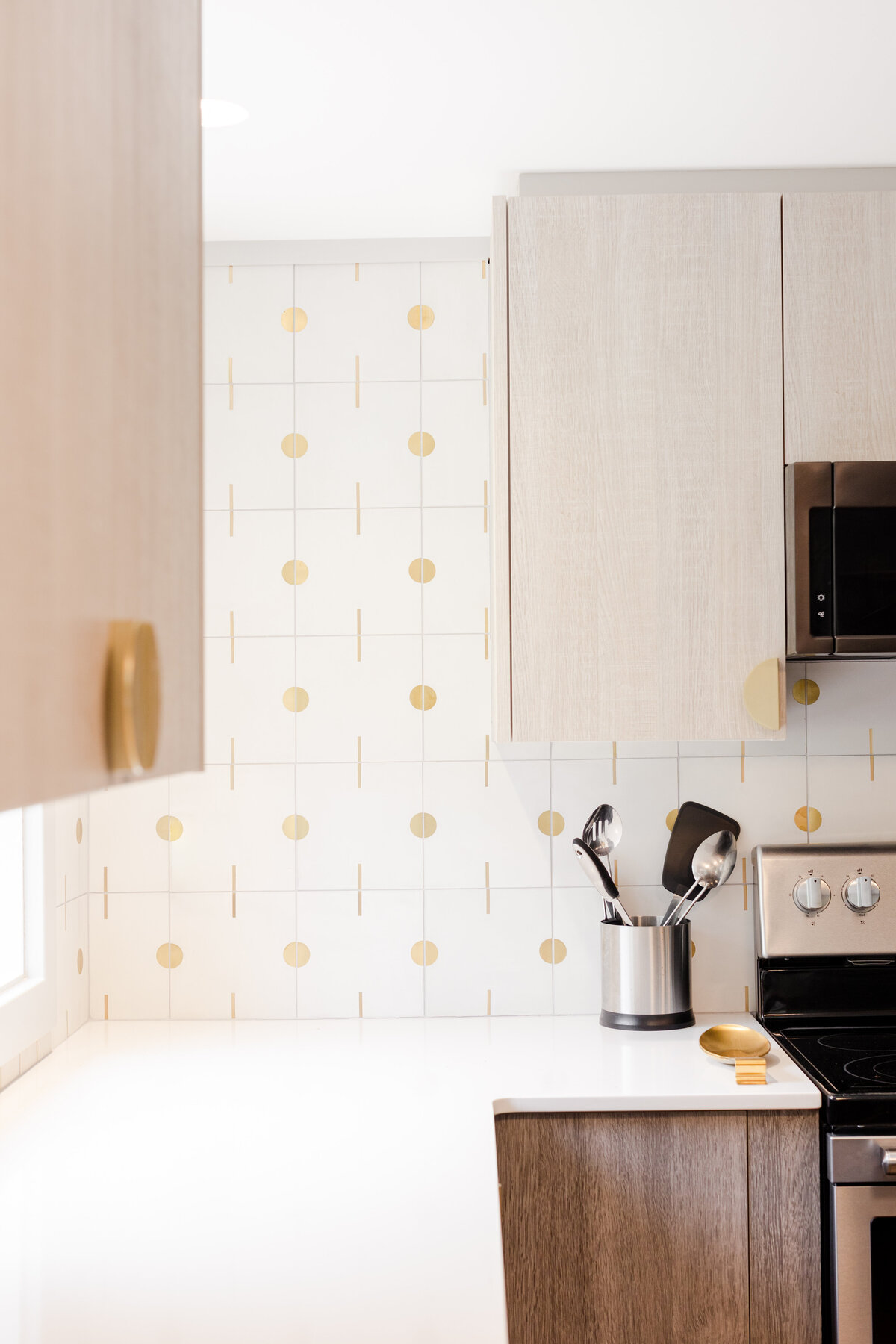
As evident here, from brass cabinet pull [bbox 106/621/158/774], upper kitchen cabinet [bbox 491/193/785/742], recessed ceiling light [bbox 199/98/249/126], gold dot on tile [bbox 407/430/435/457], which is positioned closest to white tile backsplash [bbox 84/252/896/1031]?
gold dot on tile [bbox 407/430/435/457]

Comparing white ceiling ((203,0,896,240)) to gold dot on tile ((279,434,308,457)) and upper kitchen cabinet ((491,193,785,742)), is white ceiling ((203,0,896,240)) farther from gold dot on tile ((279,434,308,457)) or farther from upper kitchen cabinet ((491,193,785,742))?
gold dot on tile ((279,434,308,457))

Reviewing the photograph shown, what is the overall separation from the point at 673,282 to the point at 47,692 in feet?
5.01

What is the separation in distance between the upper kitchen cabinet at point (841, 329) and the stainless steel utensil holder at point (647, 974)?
839 mm

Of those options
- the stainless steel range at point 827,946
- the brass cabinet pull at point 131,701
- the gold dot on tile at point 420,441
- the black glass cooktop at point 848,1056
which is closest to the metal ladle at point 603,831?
the stainless steel range at point 827,946

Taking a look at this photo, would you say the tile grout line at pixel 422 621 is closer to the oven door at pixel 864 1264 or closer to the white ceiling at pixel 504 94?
the white ceiling at pixel 504 94

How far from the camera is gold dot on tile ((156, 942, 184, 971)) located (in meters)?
2.10

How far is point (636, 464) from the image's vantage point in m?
1.76

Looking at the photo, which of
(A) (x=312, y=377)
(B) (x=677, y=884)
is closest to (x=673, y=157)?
(A) (x=312, y=377)

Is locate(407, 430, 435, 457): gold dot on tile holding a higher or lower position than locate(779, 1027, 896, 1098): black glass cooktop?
higher

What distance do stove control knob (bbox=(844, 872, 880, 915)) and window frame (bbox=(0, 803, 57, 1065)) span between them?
1431 mm

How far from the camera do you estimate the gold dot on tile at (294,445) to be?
6.95 feet

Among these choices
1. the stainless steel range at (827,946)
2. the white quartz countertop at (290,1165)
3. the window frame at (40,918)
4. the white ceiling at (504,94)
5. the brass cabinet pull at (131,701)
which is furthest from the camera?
the stainless steel range at (827,946)

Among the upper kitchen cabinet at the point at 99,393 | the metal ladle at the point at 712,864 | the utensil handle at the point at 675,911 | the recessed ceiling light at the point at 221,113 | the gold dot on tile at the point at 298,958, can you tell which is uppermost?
the recessed ceiling light at the point at 221,113

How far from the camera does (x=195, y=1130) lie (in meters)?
1.52
